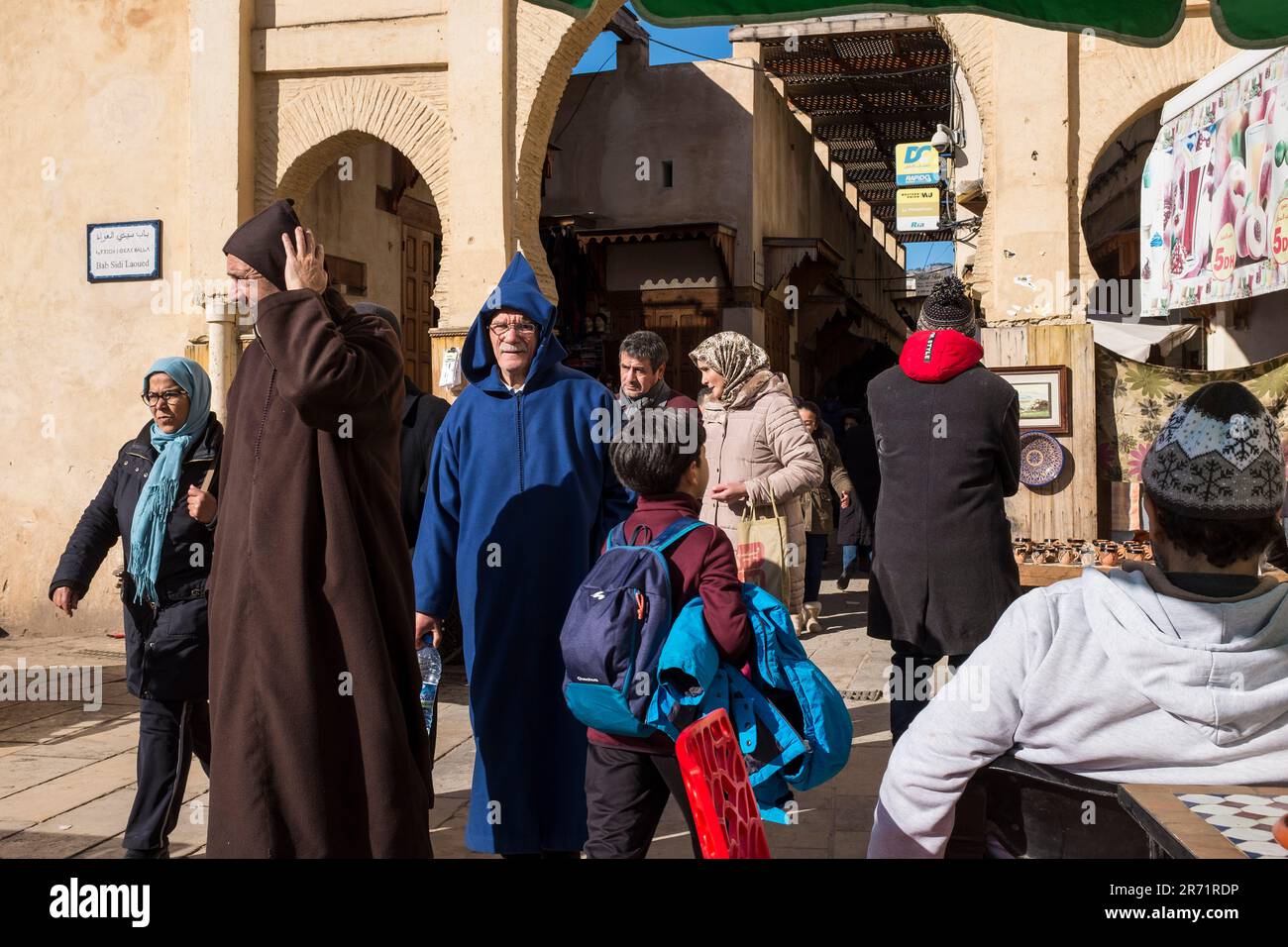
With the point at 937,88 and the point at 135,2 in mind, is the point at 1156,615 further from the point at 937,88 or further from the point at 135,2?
the point at 937,88

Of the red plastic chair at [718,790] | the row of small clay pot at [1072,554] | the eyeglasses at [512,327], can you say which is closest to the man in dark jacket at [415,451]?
the eyeglasses at [512,327]

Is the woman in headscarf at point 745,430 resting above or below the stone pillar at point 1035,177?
below

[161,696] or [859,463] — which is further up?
[859,463]

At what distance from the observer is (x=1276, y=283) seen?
596 cm

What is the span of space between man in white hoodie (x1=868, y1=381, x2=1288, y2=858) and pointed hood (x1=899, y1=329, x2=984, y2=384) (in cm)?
231

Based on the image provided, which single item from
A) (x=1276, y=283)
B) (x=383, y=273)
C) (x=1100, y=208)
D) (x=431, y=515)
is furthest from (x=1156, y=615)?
(x=1100, y=208)

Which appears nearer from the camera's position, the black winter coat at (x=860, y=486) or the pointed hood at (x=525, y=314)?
the pointed hood at (x=525, y=314)

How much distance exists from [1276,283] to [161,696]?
17.6ft

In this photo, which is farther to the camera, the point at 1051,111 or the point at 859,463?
the point at 859,463

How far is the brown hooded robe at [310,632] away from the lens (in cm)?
304

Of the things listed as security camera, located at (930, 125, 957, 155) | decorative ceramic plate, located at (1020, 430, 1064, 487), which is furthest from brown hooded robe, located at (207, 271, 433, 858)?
security camera, located at (930, 125, 957, 155)

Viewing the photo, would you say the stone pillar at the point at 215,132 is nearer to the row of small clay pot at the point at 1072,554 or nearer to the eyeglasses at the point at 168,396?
the eyeglasses at the point at 168,396

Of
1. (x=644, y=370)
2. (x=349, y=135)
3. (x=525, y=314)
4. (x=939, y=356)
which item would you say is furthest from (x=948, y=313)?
(x=349, y=135)

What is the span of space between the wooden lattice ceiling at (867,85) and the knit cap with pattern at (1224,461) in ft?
50.1
